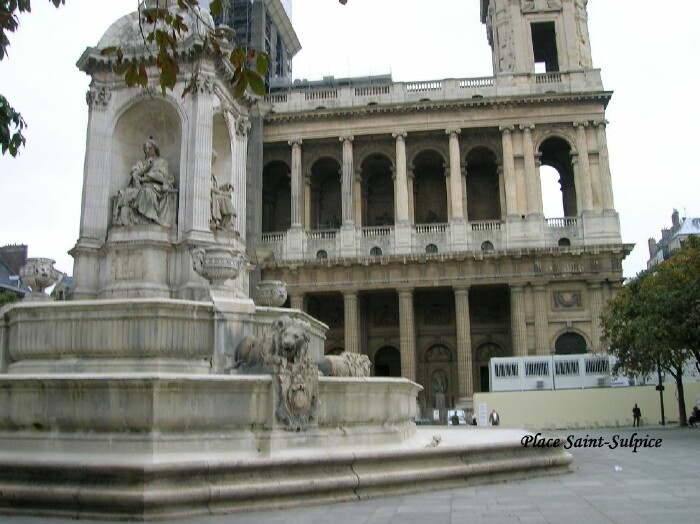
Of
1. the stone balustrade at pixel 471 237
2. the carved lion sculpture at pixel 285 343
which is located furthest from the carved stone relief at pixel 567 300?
the carved lion sculpture at pixel 285 343

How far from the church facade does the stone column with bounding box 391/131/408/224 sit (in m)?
0.07

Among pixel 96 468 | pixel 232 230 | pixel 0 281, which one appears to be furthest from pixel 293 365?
pixel 0 281

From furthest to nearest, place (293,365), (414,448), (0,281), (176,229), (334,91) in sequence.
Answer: (0,281), (334,91), (176,229), (414,448), (293,365)

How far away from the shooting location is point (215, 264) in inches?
403

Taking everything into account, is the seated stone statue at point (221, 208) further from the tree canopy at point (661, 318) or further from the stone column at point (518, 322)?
the stone column at point (518, 322)

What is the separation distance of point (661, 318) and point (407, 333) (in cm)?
1535

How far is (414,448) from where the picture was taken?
8.74 metres

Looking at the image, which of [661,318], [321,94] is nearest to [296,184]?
[321,94]

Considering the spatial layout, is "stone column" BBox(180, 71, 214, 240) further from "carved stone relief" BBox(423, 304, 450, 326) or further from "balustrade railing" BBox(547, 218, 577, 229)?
"carved stone relief" BBox(423, 304, 450, 326)

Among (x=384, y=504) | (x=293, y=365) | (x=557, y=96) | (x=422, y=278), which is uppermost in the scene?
(x=557, y=96)

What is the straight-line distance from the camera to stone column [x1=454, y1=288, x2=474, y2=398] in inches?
1420

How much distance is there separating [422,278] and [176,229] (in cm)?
2615

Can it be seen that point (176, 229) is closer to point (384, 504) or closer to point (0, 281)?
point (384, 504)

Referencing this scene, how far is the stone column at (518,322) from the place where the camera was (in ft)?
118
